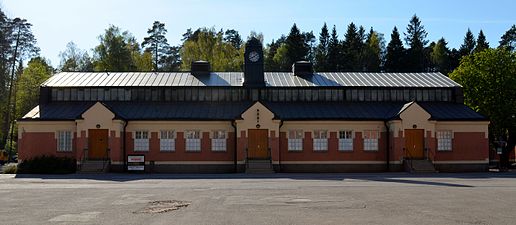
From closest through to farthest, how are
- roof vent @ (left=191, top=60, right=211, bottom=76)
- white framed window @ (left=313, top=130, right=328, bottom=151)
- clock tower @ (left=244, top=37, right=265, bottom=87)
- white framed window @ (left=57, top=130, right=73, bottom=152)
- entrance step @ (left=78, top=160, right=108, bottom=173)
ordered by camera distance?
entrance step @ (left=78, top=160, right=108, bottom=173), white framed window @ (left=57, top=130, right=73, bottom=152), white framed window @ (left=313, top=130, right=328, bottom=151), clock tower @ (left=244, top=37, right=265, bottom=87), roof vent @ (left=191, top=60, right=211, bottom=76)

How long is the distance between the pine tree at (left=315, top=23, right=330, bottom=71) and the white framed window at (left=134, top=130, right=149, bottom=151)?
161 feet

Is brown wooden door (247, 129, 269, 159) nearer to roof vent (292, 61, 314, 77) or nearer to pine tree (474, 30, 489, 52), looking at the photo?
roof vent (292, 61, 314, 77)

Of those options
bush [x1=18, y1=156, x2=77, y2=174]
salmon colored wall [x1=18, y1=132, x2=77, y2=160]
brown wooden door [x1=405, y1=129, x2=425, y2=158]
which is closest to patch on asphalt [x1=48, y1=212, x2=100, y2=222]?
bush [x1=18, y1=156, x2=77, y2=174]

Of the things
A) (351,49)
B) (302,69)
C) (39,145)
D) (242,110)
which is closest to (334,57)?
(351,49)

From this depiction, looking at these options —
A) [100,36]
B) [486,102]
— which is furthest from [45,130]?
[100,36]

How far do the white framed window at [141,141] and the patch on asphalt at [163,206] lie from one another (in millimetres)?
22151

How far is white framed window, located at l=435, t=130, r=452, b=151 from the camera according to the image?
41.2 meters

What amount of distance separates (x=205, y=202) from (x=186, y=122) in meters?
22.3

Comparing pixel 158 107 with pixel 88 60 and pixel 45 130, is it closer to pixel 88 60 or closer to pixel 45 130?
pixel 45 130

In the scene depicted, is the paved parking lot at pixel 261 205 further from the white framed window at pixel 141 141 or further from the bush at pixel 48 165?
the white framed window at pixel 141 141

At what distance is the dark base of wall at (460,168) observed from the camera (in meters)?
40.8

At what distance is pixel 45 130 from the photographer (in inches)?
1592

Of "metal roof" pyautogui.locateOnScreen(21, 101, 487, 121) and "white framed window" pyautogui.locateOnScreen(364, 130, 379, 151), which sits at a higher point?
"metal roof" pyautogui.locateOnScreen(21, 101, 487, 121)

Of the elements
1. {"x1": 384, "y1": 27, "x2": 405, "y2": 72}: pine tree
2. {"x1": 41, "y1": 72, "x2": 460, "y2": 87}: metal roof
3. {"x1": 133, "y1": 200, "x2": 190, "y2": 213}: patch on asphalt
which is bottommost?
{"x1": 133, "y1": 200, "x2": 190, "y2": 213}: patch on asphalt
